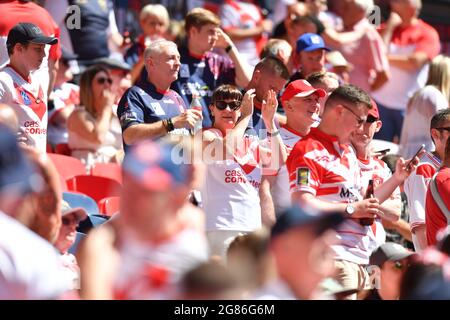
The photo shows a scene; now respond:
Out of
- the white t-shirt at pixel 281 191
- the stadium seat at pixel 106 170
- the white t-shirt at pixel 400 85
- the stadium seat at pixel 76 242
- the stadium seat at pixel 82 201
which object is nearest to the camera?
the stadium seat at pixel 76 242

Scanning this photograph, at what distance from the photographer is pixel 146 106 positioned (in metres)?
7.81

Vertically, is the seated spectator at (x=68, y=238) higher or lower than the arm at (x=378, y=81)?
lower

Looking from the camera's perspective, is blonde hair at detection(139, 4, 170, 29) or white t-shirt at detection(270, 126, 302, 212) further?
blonde hair at detection(139, 4, 170, 29)

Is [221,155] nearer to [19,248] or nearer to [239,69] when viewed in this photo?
[239,69]

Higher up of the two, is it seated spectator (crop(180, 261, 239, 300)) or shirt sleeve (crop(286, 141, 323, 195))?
shirt sleeve (crop(286, 141, 323, 195))

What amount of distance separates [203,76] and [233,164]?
5.17ft

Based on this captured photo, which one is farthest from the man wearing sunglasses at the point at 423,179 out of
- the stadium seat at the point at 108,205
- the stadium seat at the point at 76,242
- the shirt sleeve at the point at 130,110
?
the stadium seat at the point at 76,242

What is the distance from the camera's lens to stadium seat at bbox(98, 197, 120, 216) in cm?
809

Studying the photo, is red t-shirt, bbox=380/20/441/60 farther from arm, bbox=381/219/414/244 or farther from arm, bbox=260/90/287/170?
arm, bbox=260/90/287/170

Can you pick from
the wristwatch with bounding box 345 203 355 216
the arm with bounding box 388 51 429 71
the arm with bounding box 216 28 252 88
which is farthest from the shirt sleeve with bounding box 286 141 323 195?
the arm with bounding box 388 51 429 71

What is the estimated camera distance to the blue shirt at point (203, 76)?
8.56 meters

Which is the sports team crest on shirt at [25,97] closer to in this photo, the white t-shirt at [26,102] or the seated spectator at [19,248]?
the white t-shirt at [26,102]

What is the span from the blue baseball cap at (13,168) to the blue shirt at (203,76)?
390cm
